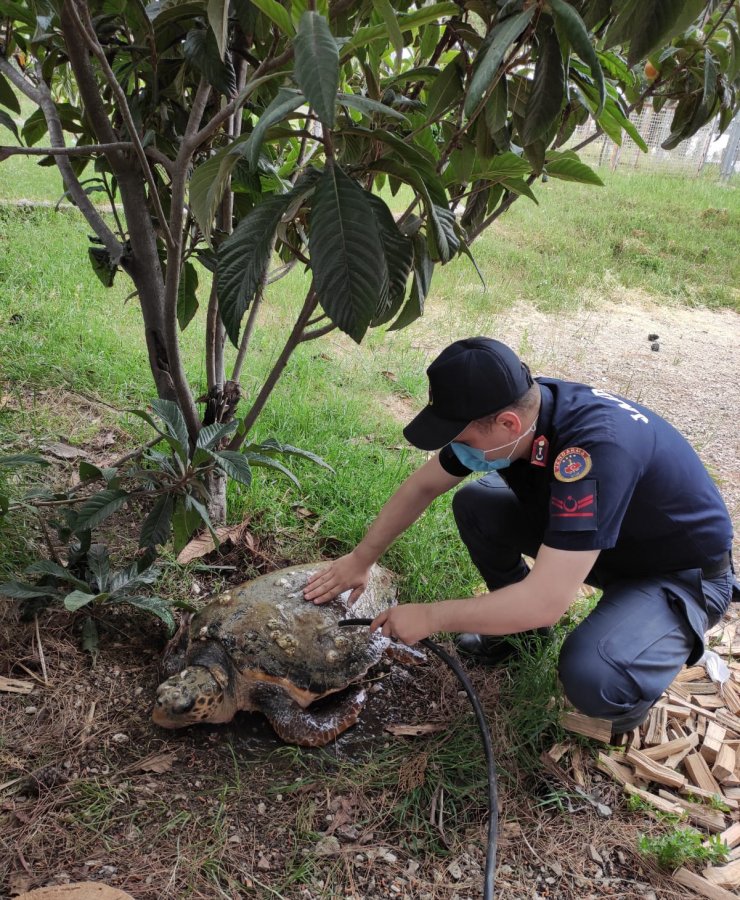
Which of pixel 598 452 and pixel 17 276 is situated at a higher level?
pixel 598 452

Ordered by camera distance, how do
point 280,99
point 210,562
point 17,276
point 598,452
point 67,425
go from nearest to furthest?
1. point 280,99
2. point 598,452
3. point 210,562
4. point 67,425
5. point 17,276

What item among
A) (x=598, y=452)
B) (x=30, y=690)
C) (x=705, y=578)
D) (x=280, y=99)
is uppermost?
(x=280, y=99)

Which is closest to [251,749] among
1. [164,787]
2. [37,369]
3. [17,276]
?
[164,787]

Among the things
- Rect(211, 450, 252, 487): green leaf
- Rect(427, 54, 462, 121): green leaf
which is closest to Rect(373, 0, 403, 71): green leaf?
Rect(427, 54, 462, 121): green leaf

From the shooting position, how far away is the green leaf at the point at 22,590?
65.1 inches

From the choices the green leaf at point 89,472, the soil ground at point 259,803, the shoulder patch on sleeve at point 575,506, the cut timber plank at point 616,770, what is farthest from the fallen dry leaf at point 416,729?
the green leaf at point 89,472

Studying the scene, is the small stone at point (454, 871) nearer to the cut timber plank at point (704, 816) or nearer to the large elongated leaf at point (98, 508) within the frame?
the cut timber plank at point (704, 816)

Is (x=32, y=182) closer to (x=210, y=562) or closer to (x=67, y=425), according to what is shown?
(x=67, y=425)

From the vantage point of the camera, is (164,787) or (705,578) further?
(705,578)

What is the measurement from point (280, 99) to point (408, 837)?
1499 millimetres

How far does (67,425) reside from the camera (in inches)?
104

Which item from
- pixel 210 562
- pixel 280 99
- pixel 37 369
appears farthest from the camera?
pixel 37 369

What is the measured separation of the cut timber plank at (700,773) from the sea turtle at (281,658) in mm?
857

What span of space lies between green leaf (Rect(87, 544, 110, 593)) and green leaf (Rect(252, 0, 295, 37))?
1.34 meters
